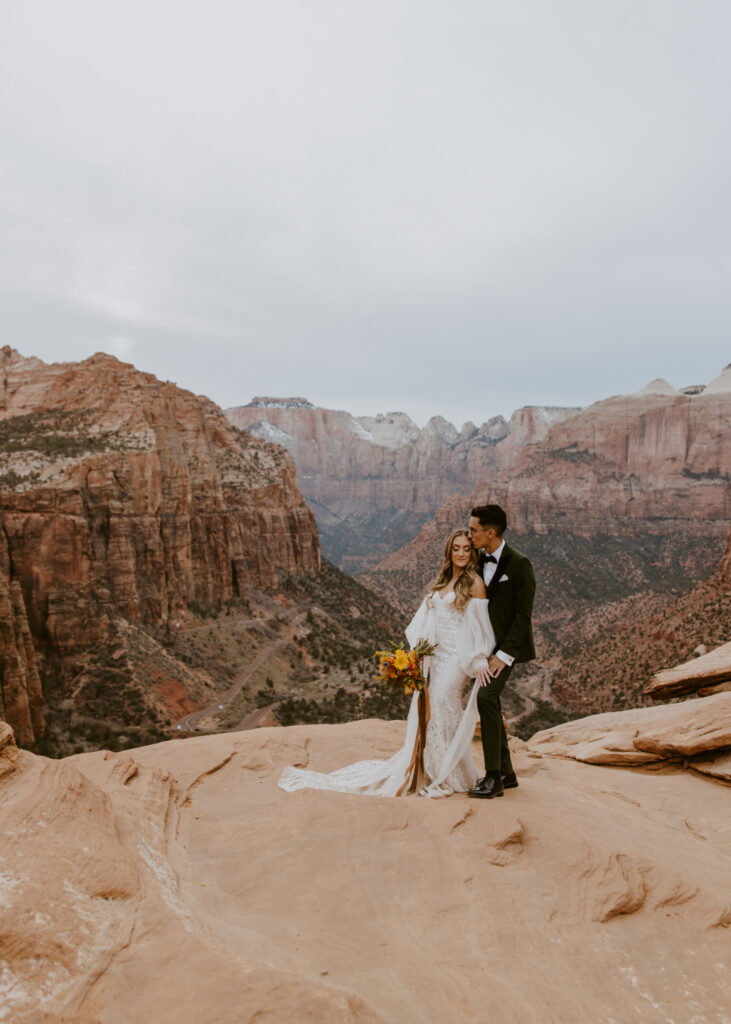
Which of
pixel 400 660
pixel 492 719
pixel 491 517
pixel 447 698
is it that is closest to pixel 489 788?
pixel 492 719

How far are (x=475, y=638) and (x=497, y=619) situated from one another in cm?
36

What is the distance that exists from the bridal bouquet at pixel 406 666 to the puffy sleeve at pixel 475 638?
0.40 m

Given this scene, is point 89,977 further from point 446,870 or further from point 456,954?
point 446,870

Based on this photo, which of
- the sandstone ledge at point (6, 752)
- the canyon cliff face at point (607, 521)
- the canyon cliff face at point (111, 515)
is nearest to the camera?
the sandstone ledge at point (6, 752)

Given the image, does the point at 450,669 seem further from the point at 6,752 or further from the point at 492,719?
the point at 6,752

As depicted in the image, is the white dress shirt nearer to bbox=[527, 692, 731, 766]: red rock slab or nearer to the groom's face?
the groom's face

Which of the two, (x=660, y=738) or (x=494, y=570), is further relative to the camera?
(x=660, y=738)

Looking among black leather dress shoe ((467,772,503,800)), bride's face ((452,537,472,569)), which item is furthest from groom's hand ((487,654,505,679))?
black leather dress shoe ((467,772,503,800))

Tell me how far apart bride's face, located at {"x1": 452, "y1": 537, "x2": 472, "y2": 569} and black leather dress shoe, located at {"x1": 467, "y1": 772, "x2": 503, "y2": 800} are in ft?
8.67

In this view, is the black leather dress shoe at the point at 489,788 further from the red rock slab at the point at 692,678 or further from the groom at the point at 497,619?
the red rock slab at the point at 692,678

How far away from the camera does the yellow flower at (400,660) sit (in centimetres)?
682

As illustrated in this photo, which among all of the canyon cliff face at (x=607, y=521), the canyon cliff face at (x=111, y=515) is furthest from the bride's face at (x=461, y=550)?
the canyon cliff face at (x=607, y=521)

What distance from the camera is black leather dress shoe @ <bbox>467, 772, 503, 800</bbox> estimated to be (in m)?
6.74

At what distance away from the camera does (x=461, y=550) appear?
6789 millimetres
